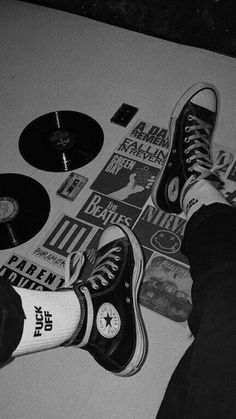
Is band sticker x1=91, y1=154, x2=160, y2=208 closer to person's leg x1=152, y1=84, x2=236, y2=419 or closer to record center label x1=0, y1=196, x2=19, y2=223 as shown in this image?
person's leg x1=152, y1=84, x2=236, y2=419

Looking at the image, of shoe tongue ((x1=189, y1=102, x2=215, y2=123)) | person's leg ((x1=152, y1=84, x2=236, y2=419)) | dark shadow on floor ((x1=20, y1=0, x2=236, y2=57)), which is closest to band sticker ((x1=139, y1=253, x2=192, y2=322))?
person's leg ((x1=152, y1=84, x2=236, y2=419))

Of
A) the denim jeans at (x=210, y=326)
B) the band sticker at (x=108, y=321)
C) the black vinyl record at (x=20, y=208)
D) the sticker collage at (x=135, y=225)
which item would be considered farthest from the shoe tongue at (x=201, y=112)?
the band sticker at (x=108, y=321)

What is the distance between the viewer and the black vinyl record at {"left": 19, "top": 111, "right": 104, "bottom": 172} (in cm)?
126

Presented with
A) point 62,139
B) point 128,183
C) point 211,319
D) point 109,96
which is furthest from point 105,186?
point 211,319

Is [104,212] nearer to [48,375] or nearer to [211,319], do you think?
[48,375]

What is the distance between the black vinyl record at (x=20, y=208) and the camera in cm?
113

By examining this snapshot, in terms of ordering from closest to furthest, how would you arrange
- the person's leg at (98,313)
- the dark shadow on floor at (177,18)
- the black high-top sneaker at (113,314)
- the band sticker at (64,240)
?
1. the person's leg at (98,313)
2. the black high-top sneaker at (113,314)
3. the band sticker at (64,240)
4. the dark shadow on floor at (177,18)

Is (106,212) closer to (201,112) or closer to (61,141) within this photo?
(61,141)

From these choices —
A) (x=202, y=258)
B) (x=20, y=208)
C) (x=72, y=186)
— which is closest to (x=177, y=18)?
(x=72, y=186)

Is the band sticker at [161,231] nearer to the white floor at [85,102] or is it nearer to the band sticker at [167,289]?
the band sticker at [167,289]

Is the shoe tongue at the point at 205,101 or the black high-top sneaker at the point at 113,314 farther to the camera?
the shoe tongue at the point at 205,101

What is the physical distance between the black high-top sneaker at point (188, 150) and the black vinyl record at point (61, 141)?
0.85 feet

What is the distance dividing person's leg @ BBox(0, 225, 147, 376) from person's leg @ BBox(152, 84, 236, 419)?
15 cm

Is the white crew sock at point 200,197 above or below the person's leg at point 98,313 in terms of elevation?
above
